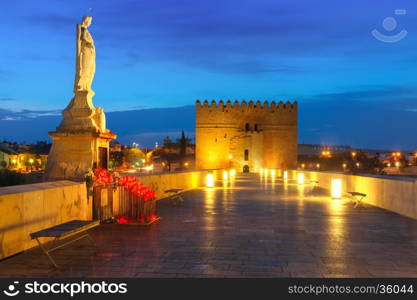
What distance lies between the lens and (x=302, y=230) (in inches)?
348

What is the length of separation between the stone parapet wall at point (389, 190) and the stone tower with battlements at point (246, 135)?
48.7 meters

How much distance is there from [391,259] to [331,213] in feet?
17.8

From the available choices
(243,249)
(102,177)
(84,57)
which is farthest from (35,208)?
(84,57)

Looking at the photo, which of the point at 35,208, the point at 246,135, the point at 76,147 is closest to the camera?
the point at 35,208

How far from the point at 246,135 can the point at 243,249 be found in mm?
59989

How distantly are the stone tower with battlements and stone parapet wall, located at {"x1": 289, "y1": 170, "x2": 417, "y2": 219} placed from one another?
1919 inches

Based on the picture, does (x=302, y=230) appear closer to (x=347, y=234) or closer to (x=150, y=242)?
(x=347, y=234)

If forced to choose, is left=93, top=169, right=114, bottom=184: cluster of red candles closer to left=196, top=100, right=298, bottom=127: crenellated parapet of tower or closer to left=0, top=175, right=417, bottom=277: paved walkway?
left=0, top=175, right=417, bottom=277: paved walkway

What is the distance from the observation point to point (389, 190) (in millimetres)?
12492

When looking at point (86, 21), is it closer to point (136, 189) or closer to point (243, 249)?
point (136, 189)

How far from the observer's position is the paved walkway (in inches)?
223

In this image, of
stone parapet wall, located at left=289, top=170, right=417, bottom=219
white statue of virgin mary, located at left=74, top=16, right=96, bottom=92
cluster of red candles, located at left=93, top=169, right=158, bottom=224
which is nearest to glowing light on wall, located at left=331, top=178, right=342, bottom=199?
stone parapet wall, located at left=289, top=170, right=417, bottom=219

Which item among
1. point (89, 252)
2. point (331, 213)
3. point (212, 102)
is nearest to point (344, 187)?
point (331, 213)

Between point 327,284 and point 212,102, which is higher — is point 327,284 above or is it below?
below
